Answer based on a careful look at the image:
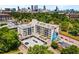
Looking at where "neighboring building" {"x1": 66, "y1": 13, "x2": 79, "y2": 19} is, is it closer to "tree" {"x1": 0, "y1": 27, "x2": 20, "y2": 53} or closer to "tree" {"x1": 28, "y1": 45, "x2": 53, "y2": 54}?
"tree" {"x1": 28, "y1": 45, "x2": 53, "y2": 54}

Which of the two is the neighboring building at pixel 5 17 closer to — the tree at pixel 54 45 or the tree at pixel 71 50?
the tree at pixel 54 45

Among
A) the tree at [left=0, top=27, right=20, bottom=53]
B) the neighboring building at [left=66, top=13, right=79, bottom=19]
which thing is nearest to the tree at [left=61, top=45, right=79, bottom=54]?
the neighboring building at [left=66, top=13, right=79, bottom=19]

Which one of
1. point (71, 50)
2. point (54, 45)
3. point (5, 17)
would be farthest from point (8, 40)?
point (71, 50)

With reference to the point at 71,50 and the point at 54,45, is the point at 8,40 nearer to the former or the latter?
the point at 54,45

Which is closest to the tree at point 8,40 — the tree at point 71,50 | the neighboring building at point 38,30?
the neighboring building at point 38,30
